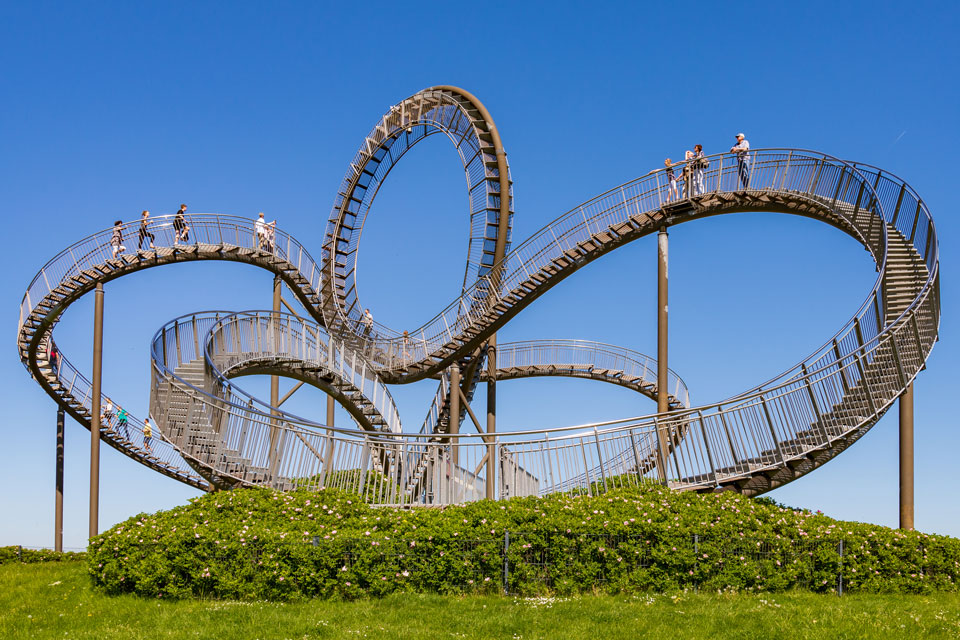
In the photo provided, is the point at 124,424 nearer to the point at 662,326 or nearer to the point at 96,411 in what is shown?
the point at 96,411

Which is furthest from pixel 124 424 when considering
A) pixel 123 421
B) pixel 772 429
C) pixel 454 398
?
pixel 772 429

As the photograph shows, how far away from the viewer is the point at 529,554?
45.3 ft

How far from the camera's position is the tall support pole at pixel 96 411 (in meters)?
23.7

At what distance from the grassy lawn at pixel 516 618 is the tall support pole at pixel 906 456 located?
11.1 feet

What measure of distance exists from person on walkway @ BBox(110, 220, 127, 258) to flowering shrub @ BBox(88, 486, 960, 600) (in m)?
14.7

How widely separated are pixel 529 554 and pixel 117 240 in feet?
61.4

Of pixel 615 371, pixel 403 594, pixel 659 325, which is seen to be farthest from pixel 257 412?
pixel 615 371

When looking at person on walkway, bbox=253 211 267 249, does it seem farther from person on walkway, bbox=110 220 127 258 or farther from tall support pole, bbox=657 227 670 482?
tall support pole, bbox=657 227 670 482

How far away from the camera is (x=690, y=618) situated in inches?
474

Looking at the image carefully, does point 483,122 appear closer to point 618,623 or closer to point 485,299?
point 485,299

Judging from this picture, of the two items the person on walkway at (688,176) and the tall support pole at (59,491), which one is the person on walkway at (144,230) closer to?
the tall support pole at (59,491)

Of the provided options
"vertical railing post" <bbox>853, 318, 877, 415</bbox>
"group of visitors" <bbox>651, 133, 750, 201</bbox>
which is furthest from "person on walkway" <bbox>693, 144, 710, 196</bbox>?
"vertical railing post" <bbox>853, 318, 877, 415</bbox>

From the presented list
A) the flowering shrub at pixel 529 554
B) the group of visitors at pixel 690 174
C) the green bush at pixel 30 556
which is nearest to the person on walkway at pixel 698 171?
the group of visitors at pixel 690 174

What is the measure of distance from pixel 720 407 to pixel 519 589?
5.19 m
